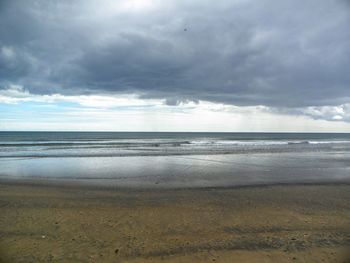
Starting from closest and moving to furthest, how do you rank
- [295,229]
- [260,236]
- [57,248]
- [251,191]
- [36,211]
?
[57,248] → [260,236] → [295,229] → [36,211] → [251,191]

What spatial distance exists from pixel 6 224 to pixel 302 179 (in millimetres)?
13029

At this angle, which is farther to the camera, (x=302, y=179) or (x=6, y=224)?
(x=302, y=179)

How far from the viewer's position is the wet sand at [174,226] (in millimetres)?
5000

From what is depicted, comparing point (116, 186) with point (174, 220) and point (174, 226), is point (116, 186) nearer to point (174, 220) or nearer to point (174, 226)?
point (174, 220)

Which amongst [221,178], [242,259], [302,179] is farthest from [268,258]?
[302,179]

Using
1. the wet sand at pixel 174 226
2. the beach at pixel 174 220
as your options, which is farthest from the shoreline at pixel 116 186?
the wet sand at pixel 174 226

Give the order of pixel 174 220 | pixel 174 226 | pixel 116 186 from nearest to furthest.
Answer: pixel 174 226, pixel 174 220, pixel 116 186

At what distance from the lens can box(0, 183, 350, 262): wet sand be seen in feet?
16.4

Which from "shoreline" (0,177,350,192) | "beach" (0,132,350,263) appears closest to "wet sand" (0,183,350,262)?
"beach" (0,132,350,263)

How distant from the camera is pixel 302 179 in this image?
13016mm

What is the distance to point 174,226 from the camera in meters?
6.36

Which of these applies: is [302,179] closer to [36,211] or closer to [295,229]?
[295,229]

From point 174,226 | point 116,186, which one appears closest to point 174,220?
point 174,226

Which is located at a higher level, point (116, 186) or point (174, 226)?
point (116, 186)
